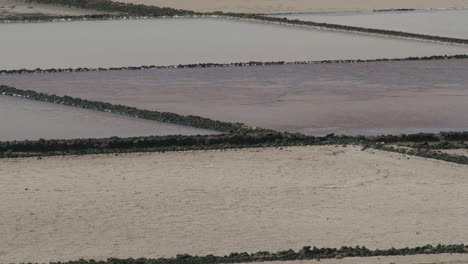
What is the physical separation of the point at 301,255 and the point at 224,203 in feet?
4.86

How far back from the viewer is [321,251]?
811cm

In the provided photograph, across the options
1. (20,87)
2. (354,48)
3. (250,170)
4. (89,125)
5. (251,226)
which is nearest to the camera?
(251,226)

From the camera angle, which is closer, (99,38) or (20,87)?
(20,87)

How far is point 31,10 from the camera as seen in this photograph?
20.4 metres

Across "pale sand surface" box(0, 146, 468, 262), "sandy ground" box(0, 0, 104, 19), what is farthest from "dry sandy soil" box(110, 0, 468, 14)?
"pale sand surface" box(0, 146, 468, 262)

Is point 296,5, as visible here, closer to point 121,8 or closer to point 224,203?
point 121,8

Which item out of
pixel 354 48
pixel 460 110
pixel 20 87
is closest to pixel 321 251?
pixel 460 110

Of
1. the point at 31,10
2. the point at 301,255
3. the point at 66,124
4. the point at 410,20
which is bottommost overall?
the point at 301,255

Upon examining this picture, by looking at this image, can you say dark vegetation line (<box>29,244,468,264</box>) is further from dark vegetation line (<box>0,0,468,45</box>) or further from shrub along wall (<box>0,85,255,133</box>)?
dark vegetation line (<box>0,0,468,45</box>)

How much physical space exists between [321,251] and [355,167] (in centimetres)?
252

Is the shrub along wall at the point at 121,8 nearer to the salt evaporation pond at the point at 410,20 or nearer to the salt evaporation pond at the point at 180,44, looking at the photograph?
the salt evaporation pond at the point at 180,44

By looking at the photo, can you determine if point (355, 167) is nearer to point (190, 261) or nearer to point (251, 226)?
point (251, 226)

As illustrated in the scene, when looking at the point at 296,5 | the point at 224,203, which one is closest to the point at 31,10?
the point at 296,5

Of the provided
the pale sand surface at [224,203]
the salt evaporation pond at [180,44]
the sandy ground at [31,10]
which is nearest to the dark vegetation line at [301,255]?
the pale sand surface at [224,203]
